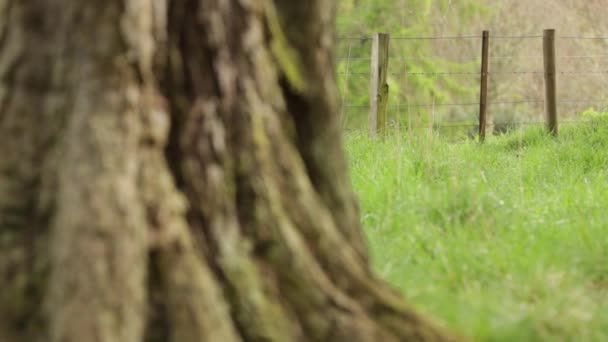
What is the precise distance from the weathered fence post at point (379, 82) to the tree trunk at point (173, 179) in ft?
23.1

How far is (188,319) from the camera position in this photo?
2061 millimetres

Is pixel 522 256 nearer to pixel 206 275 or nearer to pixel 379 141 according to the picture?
pixel 206 275

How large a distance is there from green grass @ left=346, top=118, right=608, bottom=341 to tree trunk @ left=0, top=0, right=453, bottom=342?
385 mm

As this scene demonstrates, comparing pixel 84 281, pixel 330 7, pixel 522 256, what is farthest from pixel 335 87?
pixel 522 256

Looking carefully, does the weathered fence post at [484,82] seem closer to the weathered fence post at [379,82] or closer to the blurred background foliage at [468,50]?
the weathered fence post at [379,82]

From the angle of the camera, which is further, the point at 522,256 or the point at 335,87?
the point at 522,256

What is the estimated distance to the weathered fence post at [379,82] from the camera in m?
9.34

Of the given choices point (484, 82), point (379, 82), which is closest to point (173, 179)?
point (379, 82)

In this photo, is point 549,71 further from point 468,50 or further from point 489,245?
point 468,50

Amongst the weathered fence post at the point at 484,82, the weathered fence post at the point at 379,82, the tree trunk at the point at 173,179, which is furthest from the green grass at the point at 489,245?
the weathered fence post at the point at 484,82

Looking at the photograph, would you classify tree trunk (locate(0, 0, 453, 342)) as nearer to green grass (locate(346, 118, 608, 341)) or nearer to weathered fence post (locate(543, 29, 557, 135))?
green grass (locate(346, 118, 608, 341))

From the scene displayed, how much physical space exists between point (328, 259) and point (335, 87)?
1.70ft

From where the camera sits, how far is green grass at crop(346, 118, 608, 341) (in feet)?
8.30

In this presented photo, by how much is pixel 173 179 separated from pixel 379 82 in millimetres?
7476
